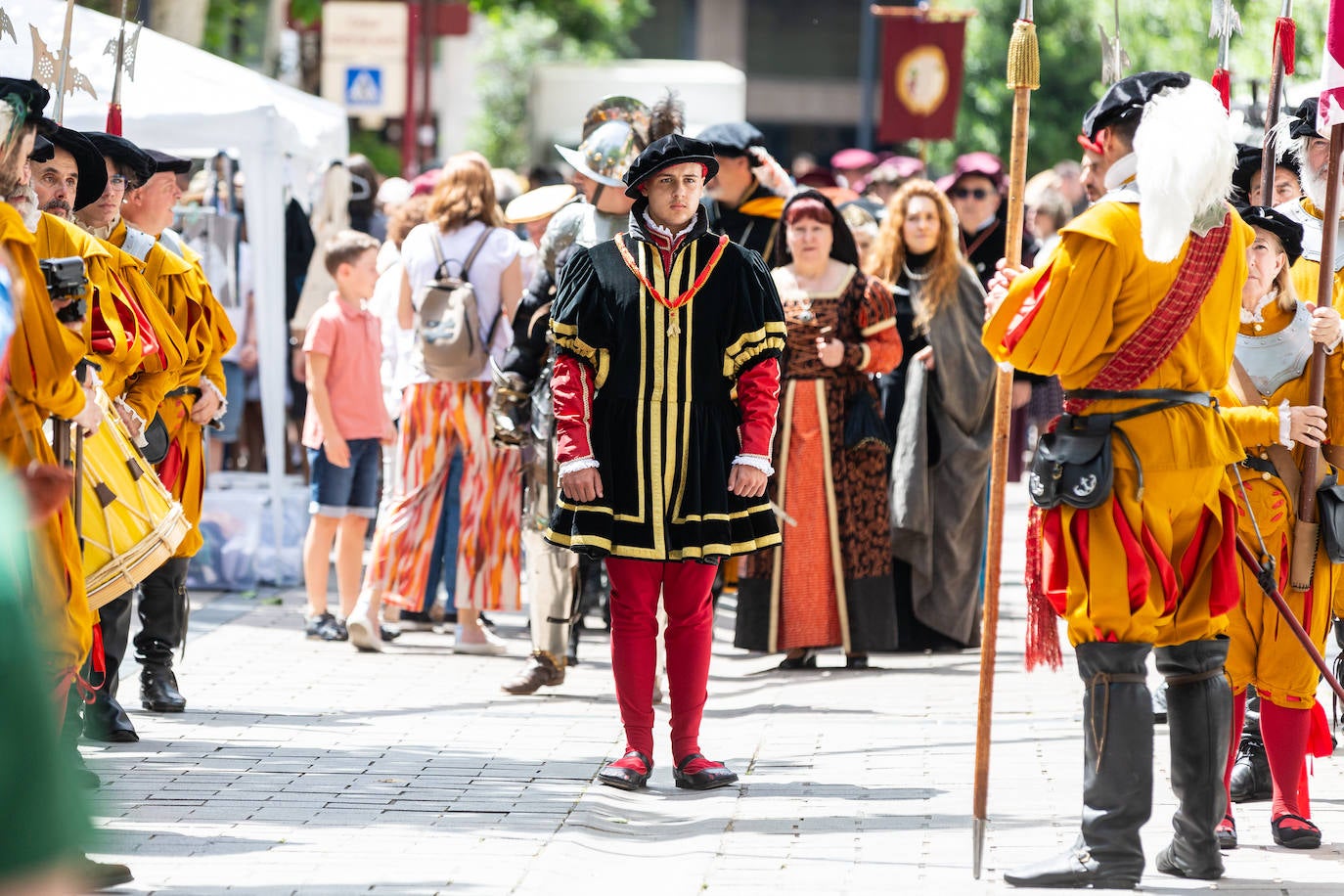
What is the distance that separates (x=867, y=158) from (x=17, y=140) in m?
12.3

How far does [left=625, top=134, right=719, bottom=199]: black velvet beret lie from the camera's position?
595 centimetres

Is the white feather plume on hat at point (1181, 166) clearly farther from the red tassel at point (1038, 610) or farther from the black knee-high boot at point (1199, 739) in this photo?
the black knee-high boot at point (1199, 739)

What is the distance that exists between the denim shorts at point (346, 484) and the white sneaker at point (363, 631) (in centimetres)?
47

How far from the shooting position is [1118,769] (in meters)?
4.58

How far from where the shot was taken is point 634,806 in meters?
5.77

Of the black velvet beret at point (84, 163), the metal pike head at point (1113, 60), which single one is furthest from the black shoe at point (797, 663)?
the black velvet beret at point (84, 163)

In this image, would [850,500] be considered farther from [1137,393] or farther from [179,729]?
[1137,393]

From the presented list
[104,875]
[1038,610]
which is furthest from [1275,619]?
[104,875]

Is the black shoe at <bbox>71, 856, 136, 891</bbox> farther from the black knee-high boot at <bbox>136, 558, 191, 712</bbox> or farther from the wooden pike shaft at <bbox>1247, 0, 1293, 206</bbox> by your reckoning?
the wooden pike shaft at <bbox>1247, 0, 1293, 206</bbox>

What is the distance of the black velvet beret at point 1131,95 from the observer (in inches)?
181

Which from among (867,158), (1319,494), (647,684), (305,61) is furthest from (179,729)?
(305,61)

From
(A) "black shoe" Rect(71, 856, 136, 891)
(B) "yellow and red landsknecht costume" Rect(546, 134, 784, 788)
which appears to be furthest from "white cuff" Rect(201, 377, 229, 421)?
(A) "black shoe" Rect(71, 856, 136, 891)

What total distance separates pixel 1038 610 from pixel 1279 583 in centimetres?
72

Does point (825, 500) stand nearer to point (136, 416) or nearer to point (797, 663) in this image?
point (797, 663)
